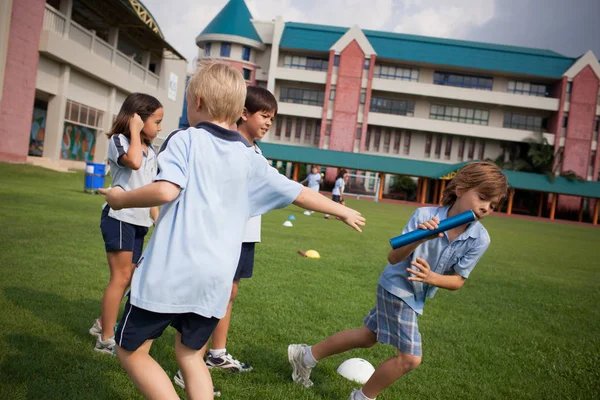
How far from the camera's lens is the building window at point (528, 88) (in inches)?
1961

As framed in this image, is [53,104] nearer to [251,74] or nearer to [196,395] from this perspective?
[196,395]

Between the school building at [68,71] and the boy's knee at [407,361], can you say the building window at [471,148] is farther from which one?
the boy's knee at [407,361]

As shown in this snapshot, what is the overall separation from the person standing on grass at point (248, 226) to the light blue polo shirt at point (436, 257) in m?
1.06

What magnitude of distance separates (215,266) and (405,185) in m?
47.1

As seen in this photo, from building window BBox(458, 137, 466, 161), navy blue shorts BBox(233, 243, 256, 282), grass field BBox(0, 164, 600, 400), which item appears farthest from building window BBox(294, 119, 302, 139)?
navy blue shorts BBox(233, 243, 256, 282)

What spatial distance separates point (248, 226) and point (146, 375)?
4.81ft

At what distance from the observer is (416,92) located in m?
48.0

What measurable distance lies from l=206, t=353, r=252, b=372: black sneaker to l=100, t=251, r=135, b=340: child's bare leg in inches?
30.5

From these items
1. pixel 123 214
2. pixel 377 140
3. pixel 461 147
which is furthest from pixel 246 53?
pixel 123 214

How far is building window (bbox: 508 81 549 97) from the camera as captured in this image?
163 ft

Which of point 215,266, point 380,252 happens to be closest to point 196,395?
point 215,266

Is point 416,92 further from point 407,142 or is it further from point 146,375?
point 146,375

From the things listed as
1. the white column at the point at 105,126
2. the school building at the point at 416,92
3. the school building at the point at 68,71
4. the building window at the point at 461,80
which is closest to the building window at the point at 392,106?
the school building at the point at 416,92

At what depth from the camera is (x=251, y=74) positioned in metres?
51.6
